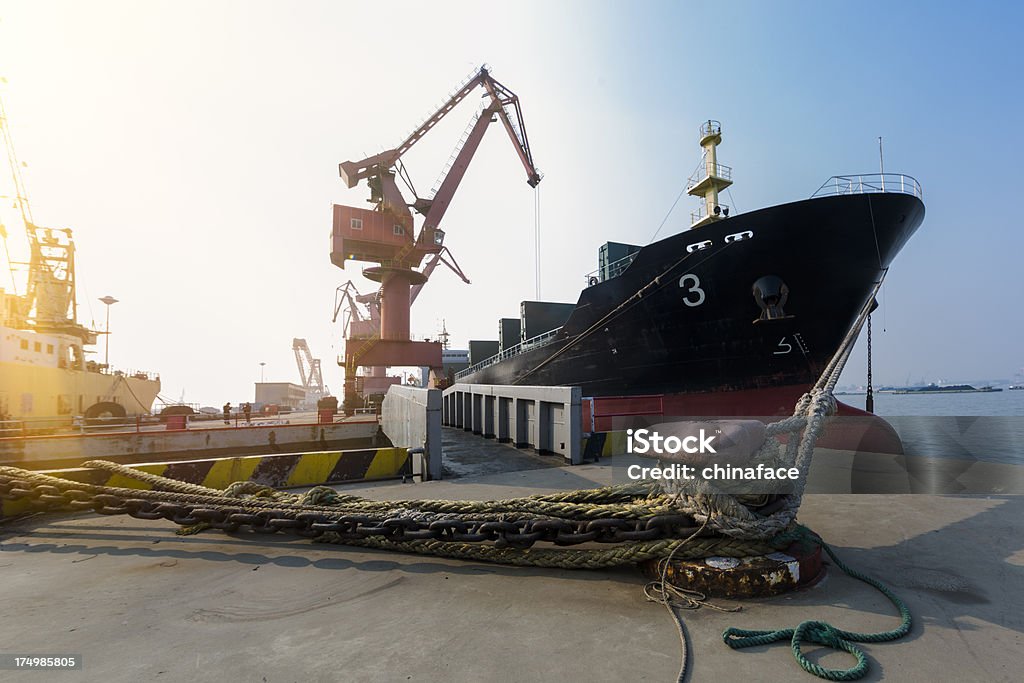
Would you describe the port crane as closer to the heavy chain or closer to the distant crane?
the heavy chain

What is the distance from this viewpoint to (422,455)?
21.8 ft

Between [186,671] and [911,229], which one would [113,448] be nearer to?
[186,671]

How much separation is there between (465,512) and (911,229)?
1547 centimetres

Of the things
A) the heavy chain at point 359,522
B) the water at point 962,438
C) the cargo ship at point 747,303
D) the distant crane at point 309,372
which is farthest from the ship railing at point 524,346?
the distant crane at point 309,372

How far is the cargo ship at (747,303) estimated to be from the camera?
37.0 feet

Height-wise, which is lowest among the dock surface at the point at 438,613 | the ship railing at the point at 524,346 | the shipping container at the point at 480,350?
the dock surface at the point at 438,613

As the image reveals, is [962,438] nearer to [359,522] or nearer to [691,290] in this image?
[691,290]

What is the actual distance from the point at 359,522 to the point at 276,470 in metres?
3.24

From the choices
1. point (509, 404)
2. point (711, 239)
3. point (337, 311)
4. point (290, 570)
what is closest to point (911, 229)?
point (711, 239)

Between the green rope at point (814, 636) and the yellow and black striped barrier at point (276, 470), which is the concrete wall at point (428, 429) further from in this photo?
the green rope at point (814, 636)

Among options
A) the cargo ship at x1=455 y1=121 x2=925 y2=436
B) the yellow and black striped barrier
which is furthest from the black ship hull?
the yellow and black striped barrier

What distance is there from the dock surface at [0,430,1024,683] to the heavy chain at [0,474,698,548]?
0.70ft

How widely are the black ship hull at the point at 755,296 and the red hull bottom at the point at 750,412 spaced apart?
0.20 ft

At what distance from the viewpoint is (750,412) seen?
12.3m
